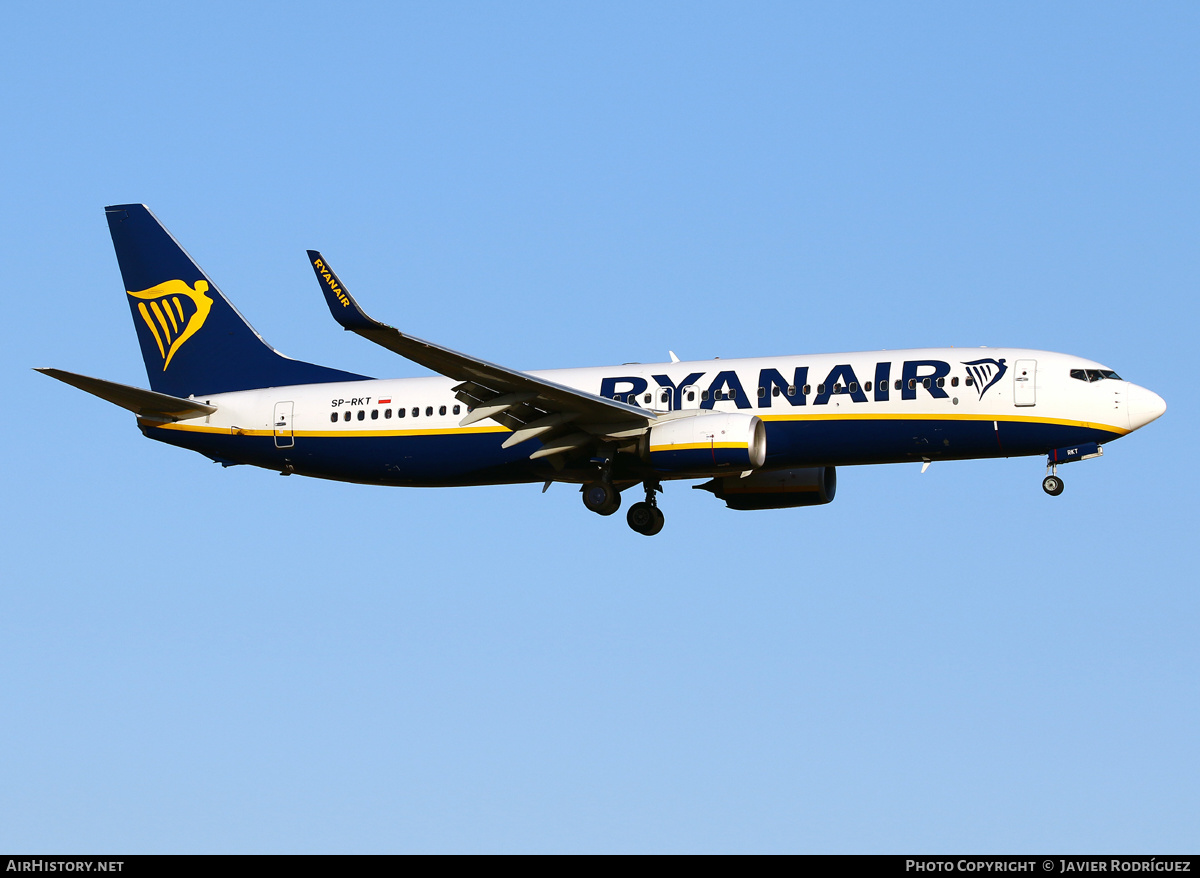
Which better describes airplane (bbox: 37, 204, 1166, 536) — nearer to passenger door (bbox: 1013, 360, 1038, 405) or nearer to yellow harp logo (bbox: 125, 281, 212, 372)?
passenger door (bbox: 1013, 360, 1038, 405)

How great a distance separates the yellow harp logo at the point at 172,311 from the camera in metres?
48.9

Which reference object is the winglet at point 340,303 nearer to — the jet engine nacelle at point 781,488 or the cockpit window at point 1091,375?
the jet engine nacelle at point 781,488

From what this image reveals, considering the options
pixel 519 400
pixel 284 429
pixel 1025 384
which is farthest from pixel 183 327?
pixel 1025 384

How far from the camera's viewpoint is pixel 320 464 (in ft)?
149

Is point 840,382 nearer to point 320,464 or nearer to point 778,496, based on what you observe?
point 778,496

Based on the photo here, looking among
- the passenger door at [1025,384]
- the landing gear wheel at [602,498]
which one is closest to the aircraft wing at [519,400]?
the landing gear wheel at [602,498]

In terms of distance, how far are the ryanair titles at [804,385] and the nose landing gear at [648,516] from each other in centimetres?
307

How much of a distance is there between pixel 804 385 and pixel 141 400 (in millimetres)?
18868

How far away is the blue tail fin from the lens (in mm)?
47781

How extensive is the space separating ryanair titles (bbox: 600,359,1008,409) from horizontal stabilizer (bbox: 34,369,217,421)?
1248 centimetres

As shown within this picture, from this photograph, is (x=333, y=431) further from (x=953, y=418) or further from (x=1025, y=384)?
(x=1025, y=384)

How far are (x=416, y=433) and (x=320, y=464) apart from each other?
343 cm
